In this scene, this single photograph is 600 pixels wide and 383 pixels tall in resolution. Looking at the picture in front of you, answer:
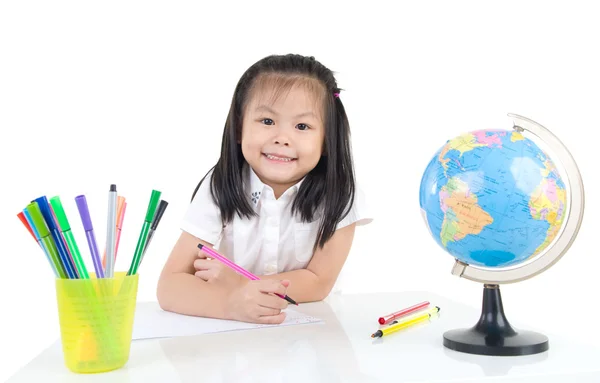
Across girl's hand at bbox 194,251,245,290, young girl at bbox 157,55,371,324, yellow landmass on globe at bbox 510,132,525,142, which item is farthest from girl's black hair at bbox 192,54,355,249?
yellow landmass on globe at bbox 510,132,525,142

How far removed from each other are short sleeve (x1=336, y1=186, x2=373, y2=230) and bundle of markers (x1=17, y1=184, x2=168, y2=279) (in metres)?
0.94

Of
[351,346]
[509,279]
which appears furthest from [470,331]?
[351,346]

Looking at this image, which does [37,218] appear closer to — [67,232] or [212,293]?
[67,232]

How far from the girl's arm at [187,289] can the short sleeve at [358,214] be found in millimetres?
478

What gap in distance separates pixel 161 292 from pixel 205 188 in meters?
0.42

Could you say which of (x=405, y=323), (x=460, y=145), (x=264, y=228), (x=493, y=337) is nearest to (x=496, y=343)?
(x=493, y=337)

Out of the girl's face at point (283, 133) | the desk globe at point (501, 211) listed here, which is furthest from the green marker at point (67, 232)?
the girl's face at point (283, 133)

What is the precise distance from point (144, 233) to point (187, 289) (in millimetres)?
590

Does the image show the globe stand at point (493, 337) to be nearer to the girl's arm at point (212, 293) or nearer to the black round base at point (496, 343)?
the black round base at point (496, 343)

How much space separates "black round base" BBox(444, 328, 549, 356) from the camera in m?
1.39

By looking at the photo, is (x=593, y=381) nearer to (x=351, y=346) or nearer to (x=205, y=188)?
(x=351, y=346)

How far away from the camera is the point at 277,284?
1730 mm

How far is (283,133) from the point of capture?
6.54ft

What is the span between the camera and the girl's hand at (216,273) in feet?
6.27
